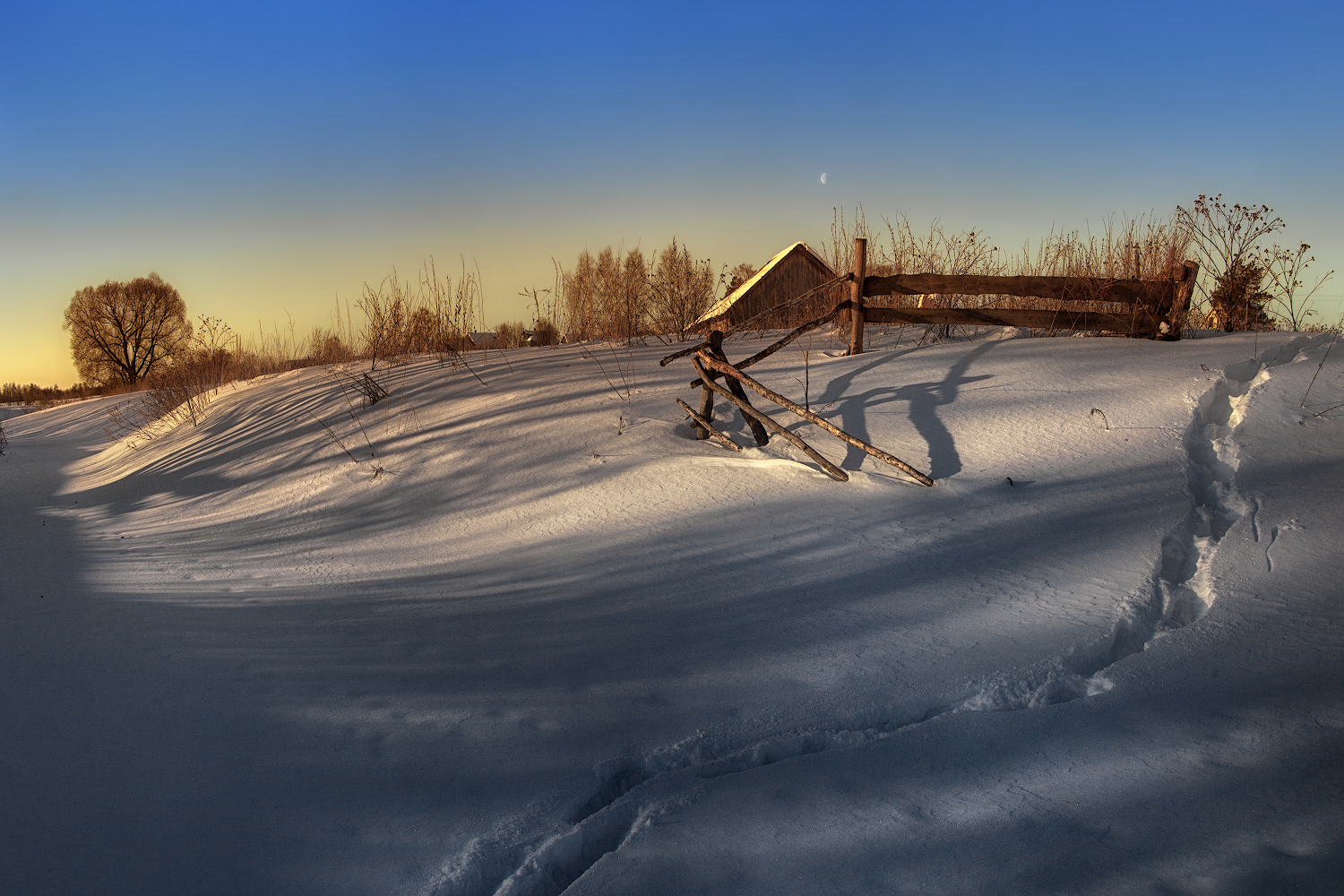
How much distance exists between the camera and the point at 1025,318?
7059 millimetres

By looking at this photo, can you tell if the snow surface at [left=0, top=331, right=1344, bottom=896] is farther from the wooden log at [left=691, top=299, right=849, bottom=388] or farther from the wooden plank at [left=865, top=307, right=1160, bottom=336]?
the wooden plank at [left=865, top=307, right=1160, bottom=336]

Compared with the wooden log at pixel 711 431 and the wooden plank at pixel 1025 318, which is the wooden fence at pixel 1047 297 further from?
the wooden log at pixel 711 431

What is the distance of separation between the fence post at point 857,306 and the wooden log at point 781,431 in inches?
74.8

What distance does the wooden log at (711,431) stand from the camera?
5.42 metres

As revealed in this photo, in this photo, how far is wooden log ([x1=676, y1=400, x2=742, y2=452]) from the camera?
542 cm

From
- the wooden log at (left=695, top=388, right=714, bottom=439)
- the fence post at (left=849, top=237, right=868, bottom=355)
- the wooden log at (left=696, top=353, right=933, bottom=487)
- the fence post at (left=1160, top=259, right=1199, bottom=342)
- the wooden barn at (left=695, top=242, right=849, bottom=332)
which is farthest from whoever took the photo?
the wooden barn at (left=695, top=242, right=849, bottom=332)

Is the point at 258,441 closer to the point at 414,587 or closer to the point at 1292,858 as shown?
the point at 414,587

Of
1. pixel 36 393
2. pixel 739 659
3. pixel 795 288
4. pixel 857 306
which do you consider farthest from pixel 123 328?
pixel 739 659

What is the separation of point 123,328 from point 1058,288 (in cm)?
2835

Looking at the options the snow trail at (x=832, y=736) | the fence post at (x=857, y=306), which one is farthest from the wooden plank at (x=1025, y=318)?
the snow trail at (x=832, y=736)

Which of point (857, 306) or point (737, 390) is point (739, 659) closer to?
point (737, 390)

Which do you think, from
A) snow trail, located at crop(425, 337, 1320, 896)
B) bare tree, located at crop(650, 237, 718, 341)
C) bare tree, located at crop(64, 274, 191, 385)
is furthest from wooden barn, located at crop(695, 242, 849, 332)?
bare tree, located at crop(64, 274, 191, 385)

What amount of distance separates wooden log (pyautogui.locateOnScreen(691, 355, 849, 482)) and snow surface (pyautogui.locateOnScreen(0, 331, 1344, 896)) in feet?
0.37

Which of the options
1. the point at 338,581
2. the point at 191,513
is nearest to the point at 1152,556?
the point at 338,581
